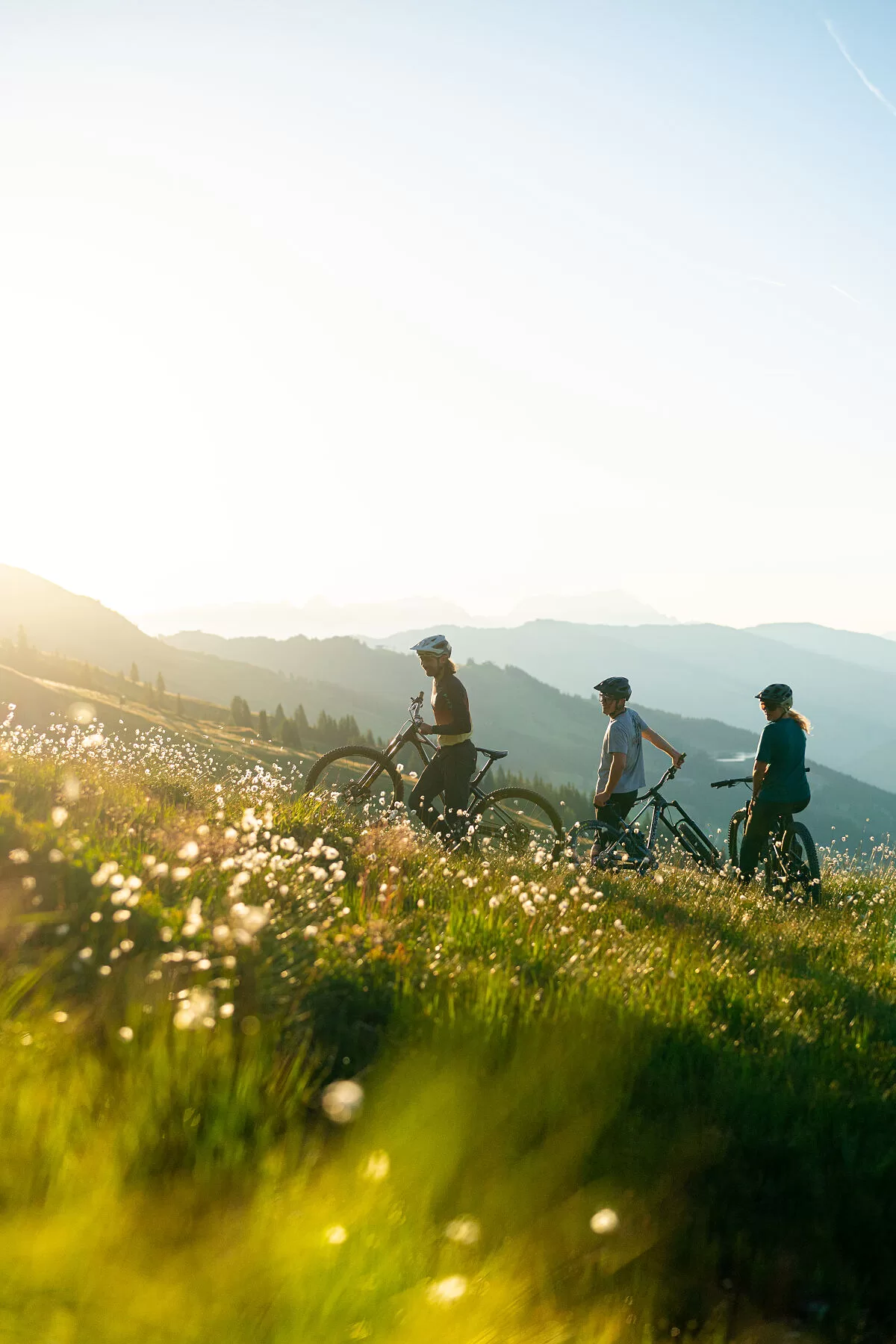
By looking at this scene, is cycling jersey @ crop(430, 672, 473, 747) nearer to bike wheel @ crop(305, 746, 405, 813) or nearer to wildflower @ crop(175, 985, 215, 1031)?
bike wheel @ crop(305, 746, 405, 813)

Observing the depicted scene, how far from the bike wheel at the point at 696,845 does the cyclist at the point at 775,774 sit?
1596mm

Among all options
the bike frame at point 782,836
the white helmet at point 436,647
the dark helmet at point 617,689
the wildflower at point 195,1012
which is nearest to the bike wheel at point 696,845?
the bike frame at point 782,836

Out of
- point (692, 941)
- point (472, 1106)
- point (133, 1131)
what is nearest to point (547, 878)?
point (692, 941)

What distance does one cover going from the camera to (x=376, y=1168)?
298cm

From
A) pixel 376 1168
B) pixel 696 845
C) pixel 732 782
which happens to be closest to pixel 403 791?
pixel 696 845

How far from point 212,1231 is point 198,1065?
2.62ft

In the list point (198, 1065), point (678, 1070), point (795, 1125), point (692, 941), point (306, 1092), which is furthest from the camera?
point (692, 941)

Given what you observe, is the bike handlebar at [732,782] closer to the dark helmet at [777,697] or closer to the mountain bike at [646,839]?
the mountain bike at [646,839]

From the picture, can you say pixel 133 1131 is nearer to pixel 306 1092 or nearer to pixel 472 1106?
pixel 306 1092

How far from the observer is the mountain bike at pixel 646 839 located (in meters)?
11.2

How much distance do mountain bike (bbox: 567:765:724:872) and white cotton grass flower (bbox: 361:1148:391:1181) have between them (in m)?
7.15

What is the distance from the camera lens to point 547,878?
26.9 ft

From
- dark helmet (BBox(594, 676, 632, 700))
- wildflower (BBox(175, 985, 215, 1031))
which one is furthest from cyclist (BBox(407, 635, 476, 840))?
wildflower (BBox(175, 985, 215, 1031))

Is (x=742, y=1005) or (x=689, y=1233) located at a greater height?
(x=742, y=1005)
